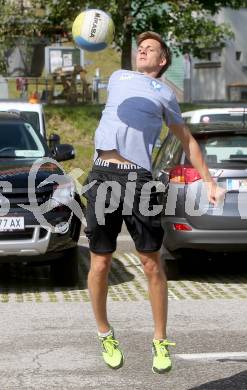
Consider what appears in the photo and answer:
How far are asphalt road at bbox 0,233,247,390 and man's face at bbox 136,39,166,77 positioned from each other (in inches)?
77.6

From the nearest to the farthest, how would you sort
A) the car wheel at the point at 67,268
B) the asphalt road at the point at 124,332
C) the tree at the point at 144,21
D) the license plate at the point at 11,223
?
the asphalt road at the point at 124,332
the license plate at the point at 11,223
the car wheel at the point at 67,268
the tree at the point at 144,21

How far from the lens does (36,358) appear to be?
22.3 feet

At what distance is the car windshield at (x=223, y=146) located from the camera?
9.96 meters

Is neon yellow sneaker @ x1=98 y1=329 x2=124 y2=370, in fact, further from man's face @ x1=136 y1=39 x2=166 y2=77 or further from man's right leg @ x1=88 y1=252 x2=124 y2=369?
man's face @ x1=136 y1=39 x2=166 y2=77

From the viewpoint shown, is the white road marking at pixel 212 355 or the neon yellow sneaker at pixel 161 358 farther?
the white road marking at pixel 212 355

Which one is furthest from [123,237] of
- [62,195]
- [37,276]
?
[62,195]

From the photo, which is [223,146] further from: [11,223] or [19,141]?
[19,141]

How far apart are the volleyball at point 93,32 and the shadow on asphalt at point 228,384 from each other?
2.94 m

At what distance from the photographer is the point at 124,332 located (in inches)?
303

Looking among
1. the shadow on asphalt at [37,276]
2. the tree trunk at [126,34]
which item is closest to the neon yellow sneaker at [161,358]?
the shadow on asphalt at [37,276]

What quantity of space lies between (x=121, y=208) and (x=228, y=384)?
4.25 ft

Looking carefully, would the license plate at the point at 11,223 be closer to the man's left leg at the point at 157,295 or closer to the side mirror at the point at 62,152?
the side mirror at the point at 62,152

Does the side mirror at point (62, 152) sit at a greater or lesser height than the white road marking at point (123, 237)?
greater

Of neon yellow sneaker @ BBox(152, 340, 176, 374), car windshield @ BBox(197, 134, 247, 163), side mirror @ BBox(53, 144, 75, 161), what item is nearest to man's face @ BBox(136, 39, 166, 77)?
neon yellow sneaker @ BBox(152, 340, 176, 374)
